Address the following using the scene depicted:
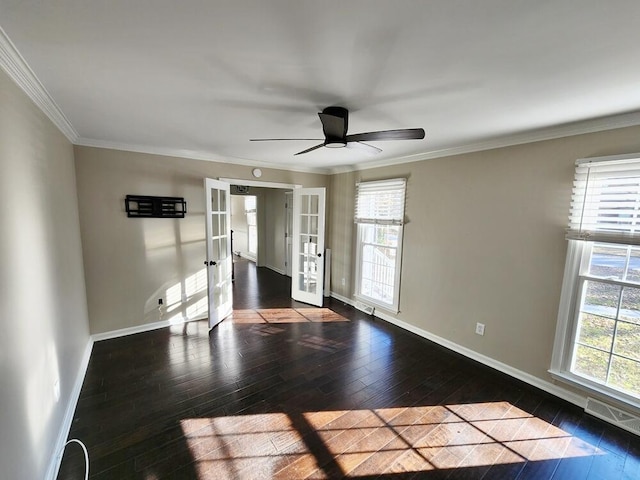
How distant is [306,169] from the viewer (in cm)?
467

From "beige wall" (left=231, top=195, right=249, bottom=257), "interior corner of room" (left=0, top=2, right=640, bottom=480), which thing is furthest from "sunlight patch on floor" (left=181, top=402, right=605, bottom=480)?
"beige wall" (left=231, top=195, right=249, bottom=257)

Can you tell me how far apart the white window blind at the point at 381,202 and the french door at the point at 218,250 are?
2.04 m

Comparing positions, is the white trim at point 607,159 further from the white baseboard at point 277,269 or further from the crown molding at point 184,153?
the white baseboard at point 277,269

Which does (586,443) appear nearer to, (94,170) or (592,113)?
(592,113)

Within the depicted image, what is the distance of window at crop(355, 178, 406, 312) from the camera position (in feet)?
12.6

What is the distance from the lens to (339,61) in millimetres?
1391

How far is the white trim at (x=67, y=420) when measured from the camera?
1637mm

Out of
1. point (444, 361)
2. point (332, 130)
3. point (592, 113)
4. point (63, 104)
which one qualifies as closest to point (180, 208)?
point (63, 104)

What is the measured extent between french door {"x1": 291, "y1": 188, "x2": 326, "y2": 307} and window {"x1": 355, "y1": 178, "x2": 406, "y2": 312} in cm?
62

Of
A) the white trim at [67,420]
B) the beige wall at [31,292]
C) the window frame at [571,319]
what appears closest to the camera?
the beige wall at [31,292]

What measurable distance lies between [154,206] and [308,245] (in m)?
2.31

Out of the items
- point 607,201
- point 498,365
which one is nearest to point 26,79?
point 607,201

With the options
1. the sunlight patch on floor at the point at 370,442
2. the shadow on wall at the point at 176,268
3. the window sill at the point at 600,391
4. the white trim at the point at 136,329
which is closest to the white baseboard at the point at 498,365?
the window sill at the point at 600,391

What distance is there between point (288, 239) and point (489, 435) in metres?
5.05
